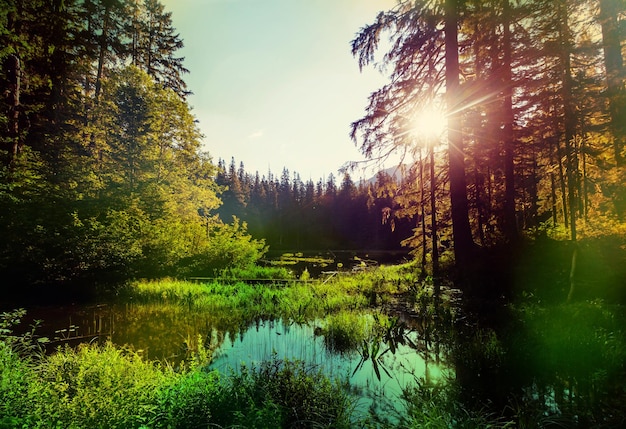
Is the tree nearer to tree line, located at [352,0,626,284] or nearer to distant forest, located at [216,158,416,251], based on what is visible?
tree line, located at [352,0,626,284]

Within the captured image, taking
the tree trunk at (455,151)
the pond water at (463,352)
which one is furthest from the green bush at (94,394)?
the tree trunk at (455,151)

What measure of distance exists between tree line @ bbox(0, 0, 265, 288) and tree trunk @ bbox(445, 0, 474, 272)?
12877 mm

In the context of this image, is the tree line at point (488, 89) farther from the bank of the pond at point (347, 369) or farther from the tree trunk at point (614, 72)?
the bank of the pond at point (347, 369)

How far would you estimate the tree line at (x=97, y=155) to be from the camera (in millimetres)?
11867

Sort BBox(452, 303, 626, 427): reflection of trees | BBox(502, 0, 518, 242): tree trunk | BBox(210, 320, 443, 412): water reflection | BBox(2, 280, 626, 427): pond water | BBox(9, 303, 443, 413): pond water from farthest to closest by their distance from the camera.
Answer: BBox(502, 0, 518, 242): tree trunk
BBox(9, 303, 443, 413): pond water
BBox(210, 320, 443, 412): water reflection
BBox(2, 280, 626, 427): pond water
BBox(452, 303, 626, 427): reflection of trees

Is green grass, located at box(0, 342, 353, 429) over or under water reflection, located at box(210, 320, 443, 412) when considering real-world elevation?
over

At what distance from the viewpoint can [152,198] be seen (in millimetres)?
17641

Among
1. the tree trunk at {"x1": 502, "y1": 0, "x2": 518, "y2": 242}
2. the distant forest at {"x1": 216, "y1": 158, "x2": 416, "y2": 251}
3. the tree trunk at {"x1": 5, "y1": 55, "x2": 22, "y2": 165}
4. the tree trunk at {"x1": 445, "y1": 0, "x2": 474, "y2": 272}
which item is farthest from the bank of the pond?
the distant forest at {"x1": 216, "y1": 158, "x2": 416, "y2": 251}

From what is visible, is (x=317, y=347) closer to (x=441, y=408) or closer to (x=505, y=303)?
(x=441, y=408)

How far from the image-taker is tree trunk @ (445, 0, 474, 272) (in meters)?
9.93

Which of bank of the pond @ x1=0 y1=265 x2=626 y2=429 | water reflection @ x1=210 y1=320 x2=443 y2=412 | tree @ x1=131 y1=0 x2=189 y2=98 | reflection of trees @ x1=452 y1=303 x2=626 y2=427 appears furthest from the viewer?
tree @ x1=131 y1=0 x2=189 y2=98

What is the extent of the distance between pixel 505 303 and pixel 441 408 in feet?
19.5

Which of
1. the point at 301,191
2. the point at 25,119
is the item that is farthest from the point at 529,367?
the point at 301,191

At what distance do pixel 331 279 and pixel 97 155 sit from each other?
1621 cm
